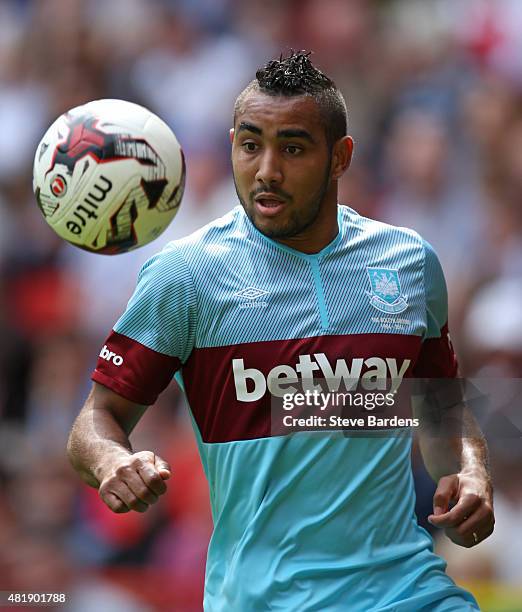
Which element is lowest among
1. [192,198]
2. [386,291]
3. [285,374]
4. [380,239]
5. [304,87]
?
[192,198]

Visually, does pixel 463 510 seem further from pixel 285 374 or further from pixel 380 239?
pixel 380 239

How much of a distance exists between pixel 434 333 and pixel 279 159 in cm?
95

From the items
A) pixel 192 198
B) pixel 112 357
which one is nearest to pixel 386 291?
pixel 112 357

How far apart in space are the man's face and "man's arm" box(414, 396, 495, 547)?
35.6 inches

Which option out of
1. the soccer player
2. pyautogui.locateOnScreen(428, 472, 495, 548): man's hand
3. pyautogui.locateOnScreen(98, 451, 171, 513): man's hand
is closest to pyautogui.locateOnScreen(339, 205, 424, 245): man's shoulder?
the soccer player

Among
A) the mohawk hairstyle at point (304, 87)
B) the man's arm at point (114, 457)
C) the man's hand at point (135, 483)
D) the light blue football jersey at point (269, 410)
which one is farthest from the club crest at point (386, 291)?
the man's hand at point (135, 483)

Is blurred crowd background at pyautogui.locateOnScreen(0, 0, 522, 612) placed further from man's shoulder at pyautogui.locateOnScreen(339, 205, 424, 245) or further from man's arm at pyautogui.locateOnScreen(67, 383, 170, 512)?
man's arm at pyautogui.locateOnScreen(67, 383, 170, 512)

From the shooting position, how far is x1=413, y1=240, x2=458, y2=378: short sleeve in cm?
493

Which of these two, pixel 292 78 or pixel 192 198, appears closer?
pixel 292 78

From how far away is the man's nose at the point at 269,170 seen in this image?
14.9 ft

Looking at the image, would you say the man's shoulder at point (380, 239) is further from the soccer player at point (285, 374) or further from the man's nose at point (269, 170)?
the man's nose at point (269, 170)

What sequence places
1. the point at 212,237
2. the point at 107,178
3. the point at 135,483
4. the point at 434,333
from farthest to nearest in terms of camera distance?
1. the point at 107,178
2. the point at 434,333
3. the point at 212,237
4. the point at 135,483

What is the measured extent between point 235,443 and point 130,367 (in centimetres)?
46

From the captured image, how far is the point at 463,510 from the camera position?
435 centimetres
